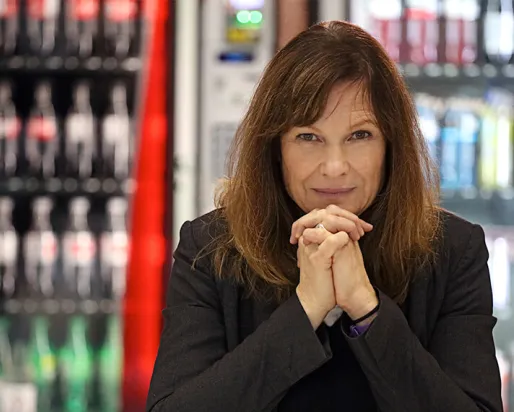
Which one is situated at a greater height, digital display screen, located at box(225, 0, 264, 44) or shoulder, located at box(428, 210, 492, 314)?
digital display screen, located at box(225, 0, 264, 44)

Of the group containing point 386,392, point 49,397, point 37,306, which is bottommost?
point 49,397

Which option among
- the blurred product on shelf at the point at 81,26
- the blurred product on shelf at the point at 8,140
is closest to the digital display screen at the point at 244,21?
the blurred product on shelf at the point at 81,26

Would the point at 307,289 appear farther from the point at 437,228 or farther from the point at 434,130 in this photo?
the point at 434,130

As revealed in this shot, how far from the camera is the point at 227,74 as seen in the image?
2.61m

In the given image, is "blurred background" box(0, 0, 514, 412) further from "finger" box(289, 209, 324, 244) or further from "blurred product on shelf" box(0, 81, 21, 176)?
"finger" box(289, 209, 324, 244)

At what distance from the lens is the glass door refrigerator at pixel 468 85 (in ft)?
8.73

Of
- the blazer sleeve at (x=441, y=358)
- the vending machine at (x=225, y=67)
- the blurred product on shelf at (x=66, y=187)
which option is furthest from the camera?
the blurred product on shelf at (x=66, y=187)

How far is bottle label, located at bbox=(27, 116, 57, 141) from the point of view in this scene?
2748mm

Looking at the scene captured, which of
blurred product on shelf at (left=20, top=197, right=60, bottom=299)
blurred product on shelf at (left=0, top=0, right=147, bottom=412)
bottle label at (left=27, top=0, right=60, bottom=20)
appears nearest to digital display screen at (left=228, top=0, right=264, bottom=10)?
blurred product on shelf at (left=0, top=0, right=147, bottom=412)

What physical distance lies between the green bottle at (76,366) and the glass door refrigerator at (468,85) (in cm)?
130

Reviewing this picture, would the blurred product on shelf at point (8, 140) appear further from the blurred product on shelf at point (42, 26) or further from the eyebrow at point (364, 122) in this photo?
the eyebrow at point (364, 122)

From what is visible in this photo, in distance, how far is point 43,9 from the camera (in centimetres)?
273

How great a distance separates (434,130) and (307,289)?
164cm

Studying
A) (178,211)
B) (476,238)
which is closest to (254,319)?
(476,238)
